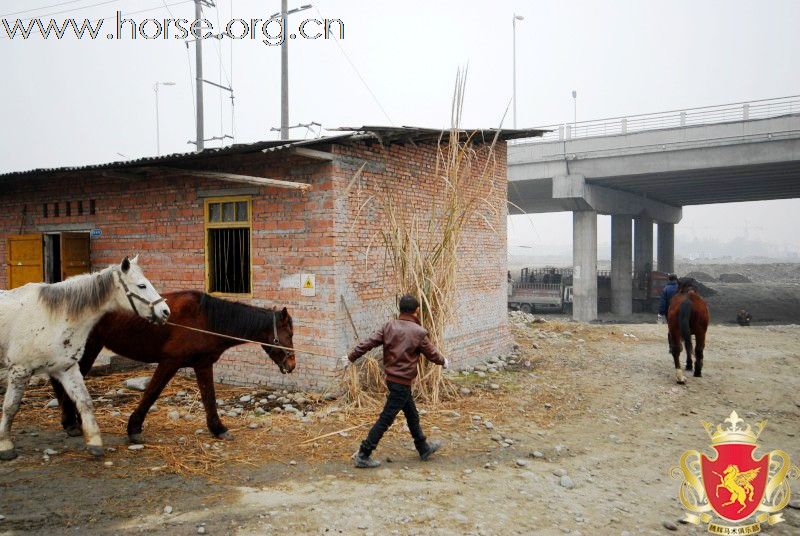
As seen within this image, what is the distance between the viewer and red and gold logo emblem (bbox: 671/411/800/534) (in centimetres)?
414

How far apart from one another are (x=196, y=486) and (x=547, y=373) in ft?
21.8

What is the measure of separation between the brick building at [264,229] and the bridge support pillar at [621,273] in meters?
17.1

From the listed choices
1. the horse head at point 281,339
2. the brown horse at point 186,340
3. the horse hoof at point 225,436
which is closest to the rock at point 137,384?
the brown horse at point 186,340

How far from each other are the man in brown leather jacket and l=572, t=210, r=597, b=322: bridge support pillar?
1948 centimetres

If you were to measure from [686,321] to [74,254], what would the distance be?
34.1 feet

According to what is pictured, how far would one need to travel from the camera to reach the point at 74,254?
968cm

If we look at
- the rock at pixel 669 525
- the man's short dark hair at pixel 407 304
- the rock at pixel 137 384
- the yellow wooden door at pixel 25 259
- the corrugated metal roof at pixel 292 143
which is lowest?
the rock at pixel 669 525

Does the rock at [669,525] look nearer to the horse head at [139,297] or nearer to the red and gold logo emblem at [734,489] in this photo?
the red and gold logo emblem at [734,489]

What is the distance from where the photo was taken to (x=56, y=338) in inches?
198

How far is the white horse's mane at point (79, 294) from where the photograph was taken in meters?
5.15

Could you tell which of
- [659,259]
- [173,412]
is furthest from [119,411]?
[659,259]

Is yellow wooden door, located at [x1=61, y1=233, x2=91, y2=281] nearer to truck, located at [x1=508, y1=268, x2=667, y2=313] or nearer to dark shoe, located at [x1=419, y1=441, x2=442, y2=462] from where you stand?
dark shoe, located at [x1=419, y1=441, x2=442, y2=462]

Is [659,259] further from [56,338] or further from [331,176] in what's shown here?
[56,338]

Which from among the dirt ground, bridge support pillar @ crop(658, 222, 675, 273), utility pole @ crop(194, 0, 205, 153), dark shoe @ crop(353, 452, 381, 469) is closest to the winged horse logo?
the dirt ground
